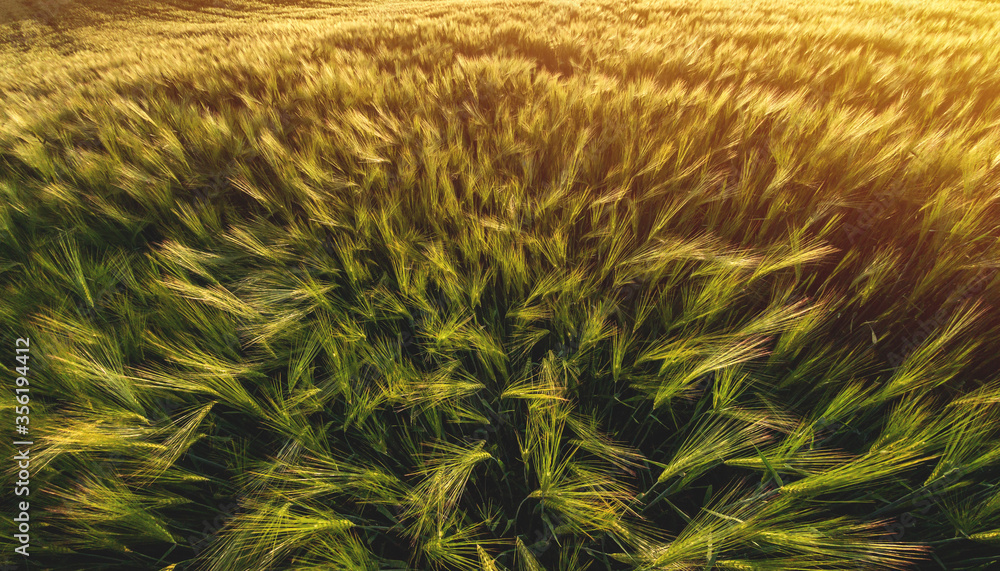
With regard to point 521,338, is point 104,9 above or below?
above

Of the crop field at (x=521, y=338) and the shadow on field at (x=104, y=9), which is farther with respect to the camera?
the shadow on field at (x=104, y=9)

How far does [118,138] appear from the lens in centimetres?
167

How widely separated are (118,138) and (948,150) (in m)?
3.11

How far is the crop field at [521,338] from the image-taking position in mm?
615

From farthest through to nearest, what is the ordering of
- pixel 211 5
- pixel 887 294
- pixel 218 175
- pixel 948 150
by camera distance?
pixel 211 5, pixel 218 175, pixel 948 150, pixel 887 294

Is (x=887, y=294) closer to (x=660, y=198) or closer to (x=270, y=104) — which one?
(x=660, y=198)

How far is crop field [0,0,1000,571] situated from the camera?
2.02 ft

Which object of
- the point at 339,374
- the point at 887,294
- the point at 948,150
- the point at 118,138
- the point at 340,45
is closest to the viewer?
the point at 339,374

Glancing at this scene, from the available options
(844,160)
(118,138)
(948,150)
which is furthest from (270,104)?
(948,150)

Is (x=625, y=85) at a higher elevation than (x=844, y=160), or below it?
higher

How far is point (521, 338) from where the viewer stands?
876 mm

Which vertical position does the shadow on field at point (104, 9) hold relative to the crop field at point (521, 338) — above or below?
above

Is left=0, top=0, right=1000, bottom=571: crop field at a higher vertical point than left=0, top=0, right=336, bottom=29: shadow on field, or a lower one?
lower

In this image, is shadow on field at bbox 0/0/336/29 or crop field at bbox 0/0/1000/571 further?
shadow on field at bbox 0/0/336/29
